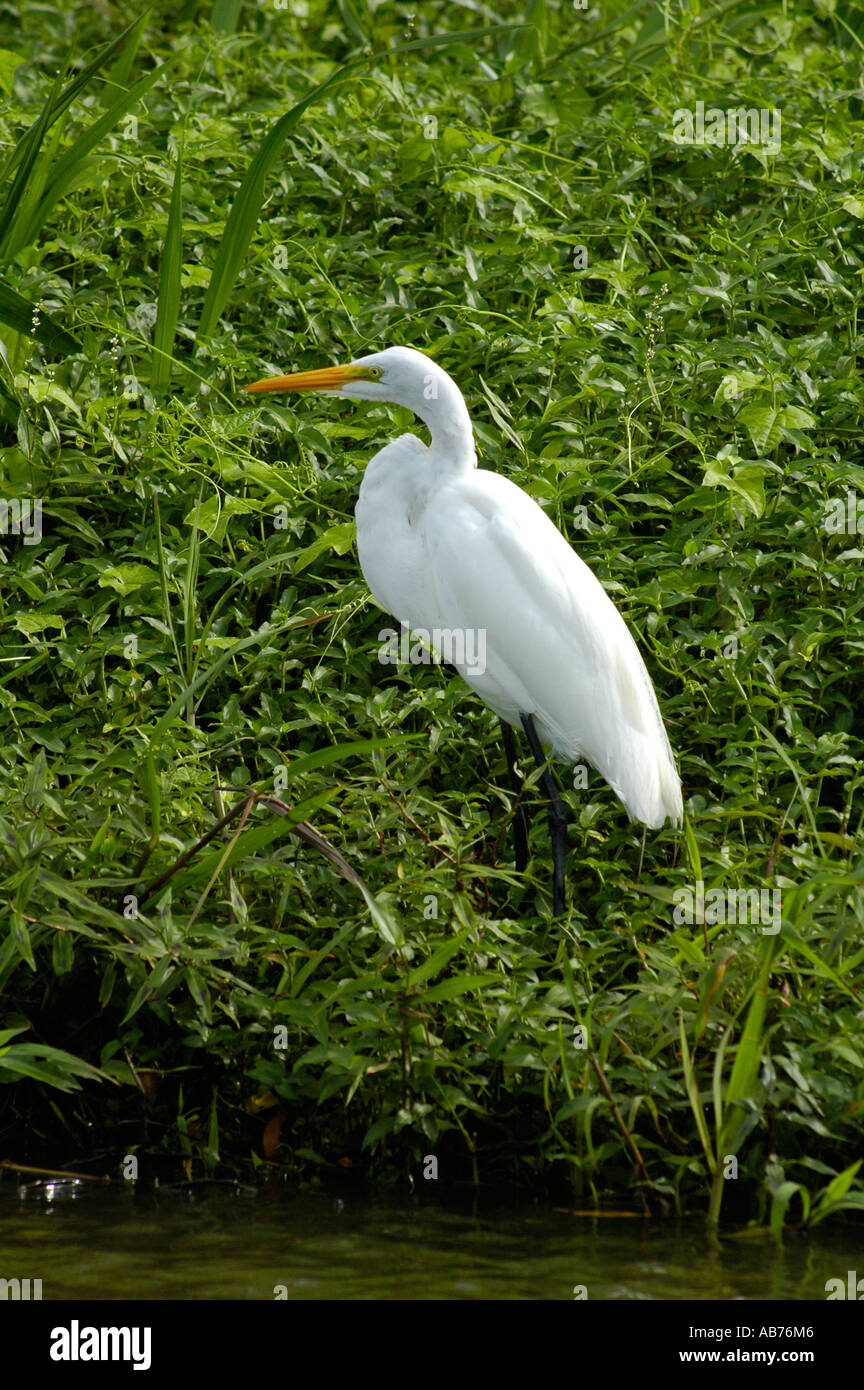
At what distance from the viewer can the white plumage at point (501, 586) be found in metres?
3.93

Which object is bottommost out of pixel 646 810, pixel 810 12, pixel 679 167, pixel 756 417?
pixel 646 810

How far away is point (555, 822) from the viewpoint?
12.9ft

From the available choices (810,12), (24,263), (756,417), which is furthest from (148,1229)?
(810,12)

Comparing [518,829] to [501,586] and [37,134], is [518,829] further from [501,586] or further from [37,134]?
[37,134]

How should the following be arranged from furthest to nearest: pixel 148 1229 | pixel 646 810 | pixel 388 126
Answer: pixel 388 126
pixel 646 810
pixel 148 1229

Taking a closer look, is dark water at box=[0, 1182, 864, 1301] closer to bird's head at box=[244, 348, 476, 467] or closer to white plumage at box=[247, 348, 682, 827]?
white plumage at box=[247, 348, 682, 827]

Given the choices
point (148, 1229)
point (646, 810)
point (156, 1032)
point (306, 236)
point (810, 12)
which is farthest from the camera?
point (810, 12)

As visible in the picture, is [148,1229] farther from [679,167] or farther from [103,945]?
[679,167]

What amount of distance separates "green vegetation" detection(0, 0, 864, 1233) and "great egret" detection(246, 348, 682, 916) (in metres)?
0.24

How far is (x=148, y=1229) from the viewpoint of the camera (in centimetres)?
311

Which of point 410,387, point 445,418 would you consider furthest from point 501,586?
point 410,387

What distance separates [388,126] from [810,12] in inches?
95.5

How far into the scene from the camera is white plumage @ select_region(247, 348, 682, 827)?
12.9 feet

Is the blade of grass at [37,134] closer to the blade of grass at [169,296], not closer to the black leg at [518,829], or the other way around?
the blade of grass at [169,296]
